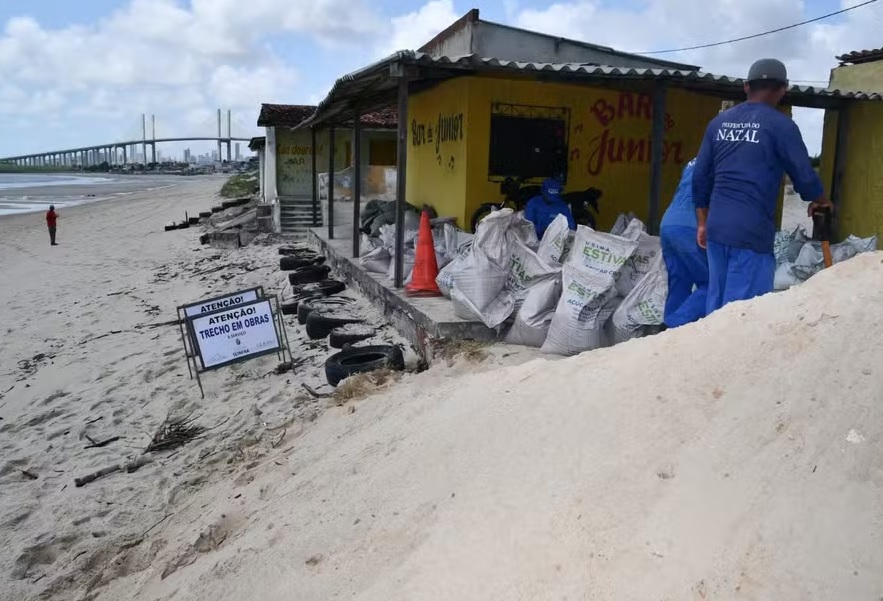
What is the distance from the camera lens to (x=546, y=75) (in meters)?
6.97

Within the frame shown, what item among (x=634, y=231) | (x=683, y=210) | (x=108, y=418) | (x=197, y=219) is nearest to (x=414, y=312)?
(x=634, y=231)

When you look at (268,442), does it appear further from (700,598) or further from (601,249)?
(700,598)

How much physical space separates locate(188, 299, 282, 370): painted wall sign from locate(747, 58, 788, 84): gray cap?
429 cm

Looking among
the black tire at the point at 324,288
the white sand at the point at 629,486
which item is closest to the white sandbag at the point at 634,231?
the white sand at the point at 629,486

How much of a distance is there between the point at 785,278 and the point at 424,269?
127 inches

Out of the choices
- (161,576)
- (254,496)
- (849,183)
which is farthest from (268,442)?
(849,183)

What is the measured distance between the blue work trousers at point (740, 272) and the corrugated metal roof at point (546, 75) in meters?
3.10

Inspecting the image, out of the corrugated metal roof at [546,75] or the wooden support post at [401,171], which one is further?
the wooden support post at [401,171]

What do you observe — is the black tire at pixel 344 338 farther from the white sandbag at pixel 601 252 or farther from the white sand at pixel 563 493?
the white sandbag at pixel 601 252

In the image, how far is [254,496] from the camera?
13.1 ft

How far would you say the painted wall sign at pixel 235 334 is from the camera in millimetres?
6340

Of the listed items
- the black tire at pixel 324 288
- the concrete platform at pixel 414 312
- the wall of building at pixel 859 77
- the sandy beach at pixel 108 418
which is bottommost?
the sandy beach at pixel 108 418

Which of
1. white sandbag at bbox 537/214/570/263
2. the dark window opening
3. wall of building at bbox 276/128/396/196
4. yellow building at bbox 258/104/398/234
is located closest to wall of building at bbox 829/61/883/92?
the dark window opening

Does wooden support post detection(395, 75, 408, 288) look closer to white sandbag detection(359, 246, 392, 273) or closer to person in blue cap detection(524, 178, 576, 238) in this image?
white sandbag detection(359, 246, 392, 273)
